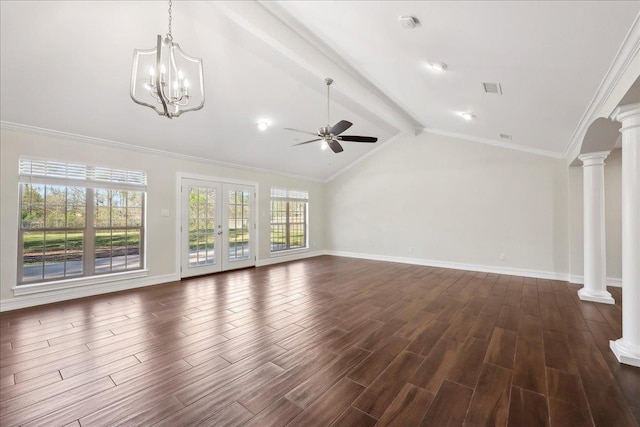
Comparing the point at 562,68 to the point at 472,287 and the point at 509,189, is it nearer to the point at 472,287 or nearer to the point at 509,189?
the point at 472,287

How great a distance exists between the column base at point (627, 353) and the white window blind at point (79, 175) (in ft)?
22.7

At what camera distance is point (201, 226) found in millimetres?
6184

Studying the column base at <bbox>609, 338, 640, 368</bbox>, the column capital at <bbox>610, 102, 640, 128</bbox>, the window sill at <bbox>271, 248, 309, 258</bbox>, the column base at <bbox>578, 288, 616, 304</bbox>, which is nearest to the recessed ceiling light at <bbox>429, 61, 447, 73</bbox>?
the column capital at <bbox>610, 102, 640, 128</bbox>

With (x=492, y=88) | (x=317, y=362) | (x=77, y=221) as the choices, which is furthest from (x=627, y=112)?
(x=77, y=221)

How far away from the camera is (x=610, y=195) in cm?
529

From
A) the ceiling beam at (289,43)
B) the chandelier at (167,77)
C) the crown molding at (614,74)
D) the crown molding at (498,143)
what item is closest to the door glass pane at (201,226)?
the chandelier at (167,77)

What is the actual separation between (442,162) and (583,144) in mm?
3112

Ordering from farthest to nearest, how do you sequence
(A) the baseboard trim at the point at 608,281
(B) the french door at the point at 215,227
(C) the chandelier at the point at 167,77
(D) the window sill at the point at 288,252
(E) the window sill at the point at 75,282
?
(D) the window sill at the point at 288,252 < (B) the french door at the point at 215,227 < (A) the baseboard trim at the point at 608,281 < (E) the window sill at the point at 75,282 < (C) the chandelier at the point at 167,77

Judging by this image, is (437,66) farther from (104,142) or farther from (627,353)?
(104,142)

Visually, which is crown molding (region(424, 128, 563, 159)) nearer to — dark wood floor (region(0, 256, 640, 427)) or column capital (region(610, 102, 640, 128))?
dark wood floor (region(0, 256, 640, 427))

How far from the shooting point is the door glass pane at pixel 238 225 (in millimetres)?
6766

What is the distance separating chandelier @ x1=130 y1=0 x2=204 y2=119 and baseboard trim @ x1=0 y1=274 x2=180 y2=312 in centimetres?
324

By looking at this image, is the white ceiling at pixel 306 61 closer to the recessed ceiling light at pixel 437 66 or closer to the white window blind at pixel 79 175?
the recessed ceiling light at pixel 437 66

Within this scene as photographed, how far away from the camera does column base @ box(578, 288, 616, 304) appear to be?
165 inches
